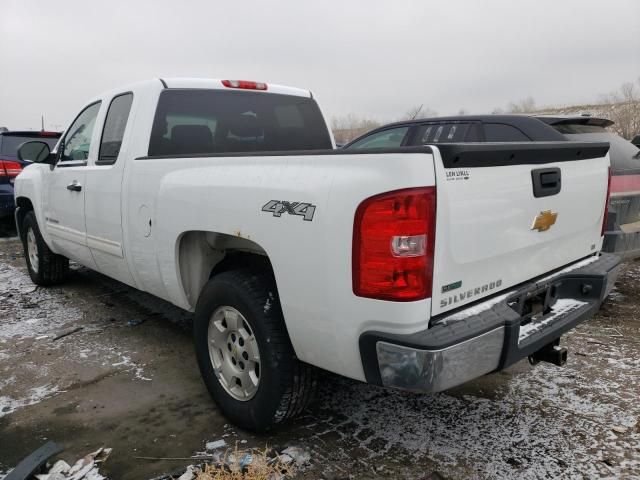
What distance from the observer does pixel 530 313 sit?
2.48 metres

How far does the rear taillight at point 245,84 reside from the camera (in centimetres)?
386

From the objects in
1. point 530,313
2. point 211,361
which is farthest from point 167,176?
point 530,313

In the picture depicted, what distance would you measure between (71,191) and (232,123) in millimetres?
1525

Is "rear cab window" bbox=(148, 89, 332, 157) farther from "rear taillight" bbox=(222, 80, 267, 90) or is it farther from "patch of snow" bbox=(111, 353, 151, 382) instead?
"patch of snow" bbox=(111, 353, 151, 382)

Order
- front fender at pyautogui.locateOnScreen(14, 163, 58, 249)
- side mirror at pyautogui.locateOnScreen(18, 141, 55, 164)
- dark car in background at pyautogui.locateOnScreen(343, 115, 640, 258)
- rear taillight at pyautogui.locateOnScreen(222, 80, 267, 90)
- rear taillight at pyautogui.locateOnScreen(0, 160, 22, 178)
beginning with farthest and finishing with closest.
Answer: rear taillight at pyautogui.locateOnScreen(0, 160, 22, 178) < front fender at pyautogui.locateOnScreen(14, 163, 58, 249) < side mirror at pyautogui.locateOnScreen(18, 141, 55, 164) < dark car in background at pyautogui.locateOnScreen(343, 115, 640, 258) < rear taillight at pyautogui.locateOnScreen(222, 80, 267, 90)

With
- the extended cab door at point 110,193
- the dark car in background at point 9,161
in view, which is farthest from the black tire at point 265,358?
the dark car in background at point 9,161

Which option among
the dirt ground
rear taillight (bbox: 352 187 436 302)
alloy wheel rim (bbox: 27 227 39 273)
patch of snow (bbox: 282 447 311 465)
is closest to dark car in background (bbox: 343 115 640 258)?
the dirt ground

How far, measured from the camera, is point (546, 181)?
239 cm

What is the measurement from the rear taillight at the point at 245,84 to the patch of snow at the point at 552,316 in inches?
106

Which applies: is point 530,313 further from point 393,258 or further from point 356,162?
point 356,162

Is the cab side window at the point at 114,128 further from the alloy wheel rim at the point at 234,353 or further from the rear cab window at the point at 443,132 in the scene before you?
the rear cab window at the point at 443,132

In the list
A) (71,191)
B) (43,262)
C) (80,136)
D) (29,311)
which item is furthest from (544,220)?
(43,262)

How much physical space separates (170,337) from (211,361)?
147 cm

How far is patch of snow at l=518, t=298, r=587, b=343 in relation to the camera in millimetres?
2361
